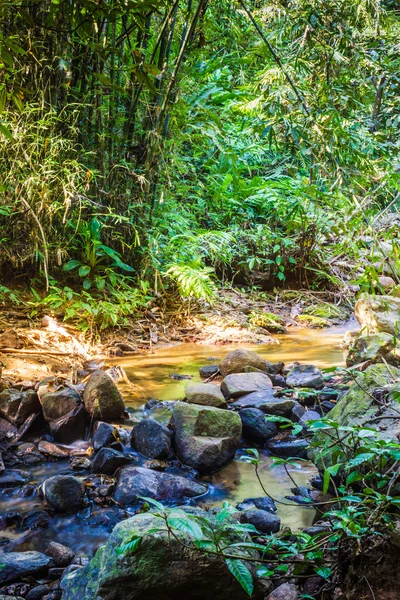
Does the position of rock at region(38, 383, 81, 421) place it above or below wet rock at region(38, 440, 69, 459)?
above

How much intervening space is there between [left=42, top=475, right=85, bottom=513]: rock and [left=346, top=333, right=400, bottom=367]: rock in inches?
97.5

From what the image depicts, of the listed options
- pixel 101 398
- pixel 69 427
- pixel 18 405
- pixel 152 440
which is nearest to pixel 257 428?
pixel 152 440

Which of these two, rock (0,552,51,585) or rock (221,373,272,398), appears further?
rock (221,373,272,398)

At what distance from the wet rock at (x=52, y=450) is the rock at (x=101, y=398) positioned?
1.11 feet

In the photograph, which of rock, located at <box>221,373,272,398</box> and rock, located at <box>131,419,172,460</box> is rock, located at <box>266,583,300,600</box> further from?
rock, located at <box>221,373,272,398</box>

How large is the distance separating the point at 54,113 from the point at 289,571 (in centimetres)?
458

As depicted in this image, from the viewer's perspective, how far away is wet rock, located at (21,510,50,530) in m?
2.30

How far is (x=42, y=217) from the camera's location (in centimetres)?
491

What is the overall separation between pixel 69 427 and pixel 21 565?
128cm

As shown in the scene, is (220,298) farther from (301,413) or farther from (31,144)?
(301,413)

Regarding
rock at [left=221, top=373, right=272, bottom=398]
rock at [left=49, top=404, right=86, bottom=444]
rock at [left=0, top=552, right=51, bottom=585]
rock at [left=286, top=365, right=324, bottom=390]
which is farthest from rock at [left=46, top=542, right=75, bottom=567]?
rock at [left=286, top=365, right=324, bottom=390]

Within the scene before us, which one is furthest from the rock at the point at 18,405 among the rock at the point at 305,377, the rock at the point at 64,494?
the rock at the point at 305,377

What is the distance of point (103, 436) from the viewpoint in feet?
9.91

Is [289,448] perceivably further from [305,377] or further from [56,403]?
[56,403]
